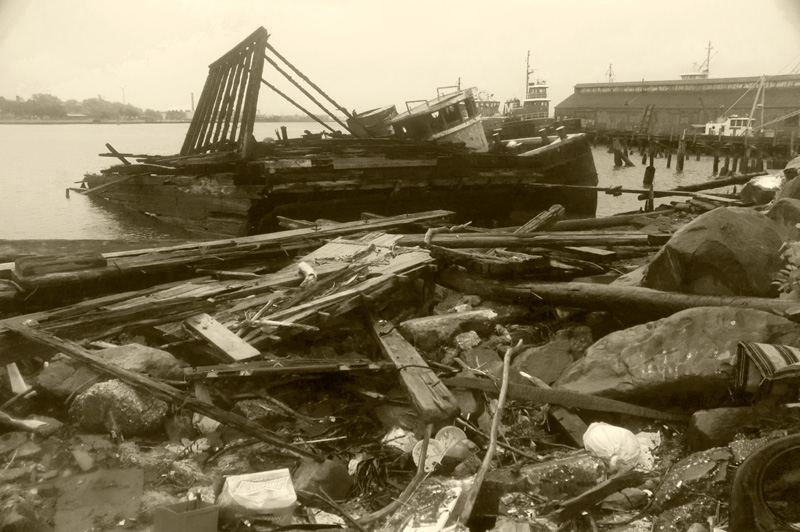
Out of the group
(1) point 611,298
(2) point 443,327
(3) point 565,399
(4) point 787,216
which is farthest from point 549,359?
(4) point 787,216

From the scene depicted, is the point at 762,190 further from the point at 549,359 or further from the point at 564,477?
the point at 564,477

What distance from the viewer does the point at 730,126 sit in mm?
51125

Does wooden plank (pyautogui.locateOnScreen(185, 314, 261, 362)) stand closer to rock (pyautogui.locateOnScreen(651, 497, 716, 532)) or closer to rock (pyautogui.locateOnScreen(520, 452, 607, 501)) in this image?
rock (pyautogui.locateOnScreen(520, 452, 607, 501))

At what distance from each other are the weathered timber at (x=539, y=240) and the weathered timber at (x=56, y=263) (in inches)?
148

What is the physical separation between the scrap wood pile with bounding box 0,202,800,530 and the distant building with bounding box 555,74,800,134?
48998 millimetres

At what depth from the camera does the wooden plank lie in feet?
17.0

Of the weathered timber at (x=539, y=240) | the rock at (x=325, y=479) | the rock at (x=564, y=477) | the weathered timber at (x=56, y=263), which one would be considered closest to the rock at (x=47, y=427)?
the rock at (x=325, y=479)

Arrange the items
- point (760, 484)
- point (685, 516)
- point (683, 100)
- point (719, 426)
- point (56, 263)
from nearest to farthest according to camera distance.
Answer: point (760, 484), point (685, 516), point (719, 426), point (56, 263), point (683, 100)

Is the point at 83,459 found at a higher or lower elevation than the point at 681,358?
lower

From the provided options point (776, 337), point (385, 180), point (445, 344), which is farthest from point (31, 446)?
point (385, 180)

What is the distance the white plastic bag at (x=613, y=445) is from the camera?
171 inches

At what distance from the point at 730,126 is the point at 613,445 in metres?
55.3

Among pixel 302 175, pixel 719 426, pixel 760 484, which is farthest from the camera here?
pixel 302 175

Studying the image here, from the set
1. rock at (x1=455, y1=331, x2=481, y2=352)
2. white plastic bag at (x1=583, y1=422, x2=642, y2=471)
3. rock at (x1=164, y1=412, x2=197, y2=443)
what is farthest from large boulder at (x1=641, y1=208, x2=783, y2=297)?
rock at (x1=164, y1=412, x2=197, y2=443)
